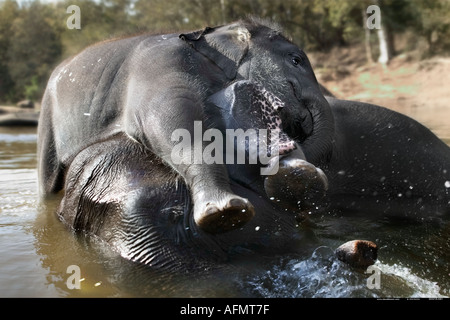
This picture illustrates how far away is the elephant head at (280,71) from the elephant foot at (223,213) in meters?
0.75

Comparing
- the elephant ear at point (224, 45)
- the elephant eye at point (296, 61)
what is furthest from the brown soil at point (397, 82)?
the elephant ear at point (224, 45)

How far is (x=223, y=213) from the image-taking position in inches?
77.4

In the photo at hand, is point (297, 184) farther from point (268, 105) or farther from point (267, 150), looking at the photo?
point (268, 105)

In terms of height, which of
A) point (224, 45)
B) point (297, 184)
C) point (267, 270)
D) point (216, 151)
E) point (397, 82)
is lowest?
point (397, 82)

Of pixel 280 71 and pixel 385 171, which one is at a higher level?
pixel 280 71

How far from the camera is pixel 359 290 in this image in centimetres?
196

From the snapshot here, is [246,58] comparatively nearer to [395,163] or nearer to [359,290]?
[395,163]

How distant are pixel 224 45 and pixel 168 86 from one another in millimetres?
500

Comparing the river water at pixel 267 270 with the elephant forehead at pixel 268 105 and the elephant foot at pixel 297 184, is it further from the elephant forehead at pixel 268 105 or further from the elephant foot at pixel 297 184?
the elephant forehead at pixel 268 105

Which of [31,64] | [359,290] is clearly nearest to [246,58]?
[359,290]

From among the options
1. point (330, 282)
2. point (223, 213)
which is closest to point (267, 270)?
point (330, 282)

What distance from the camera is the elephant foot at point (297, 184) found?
2.21m

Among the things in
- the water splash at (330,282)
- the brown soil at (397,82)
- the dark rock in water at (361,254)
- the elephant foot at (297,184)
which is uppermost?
the elephant foot at (297,184)

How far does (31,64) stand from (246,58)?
95.1 ft
